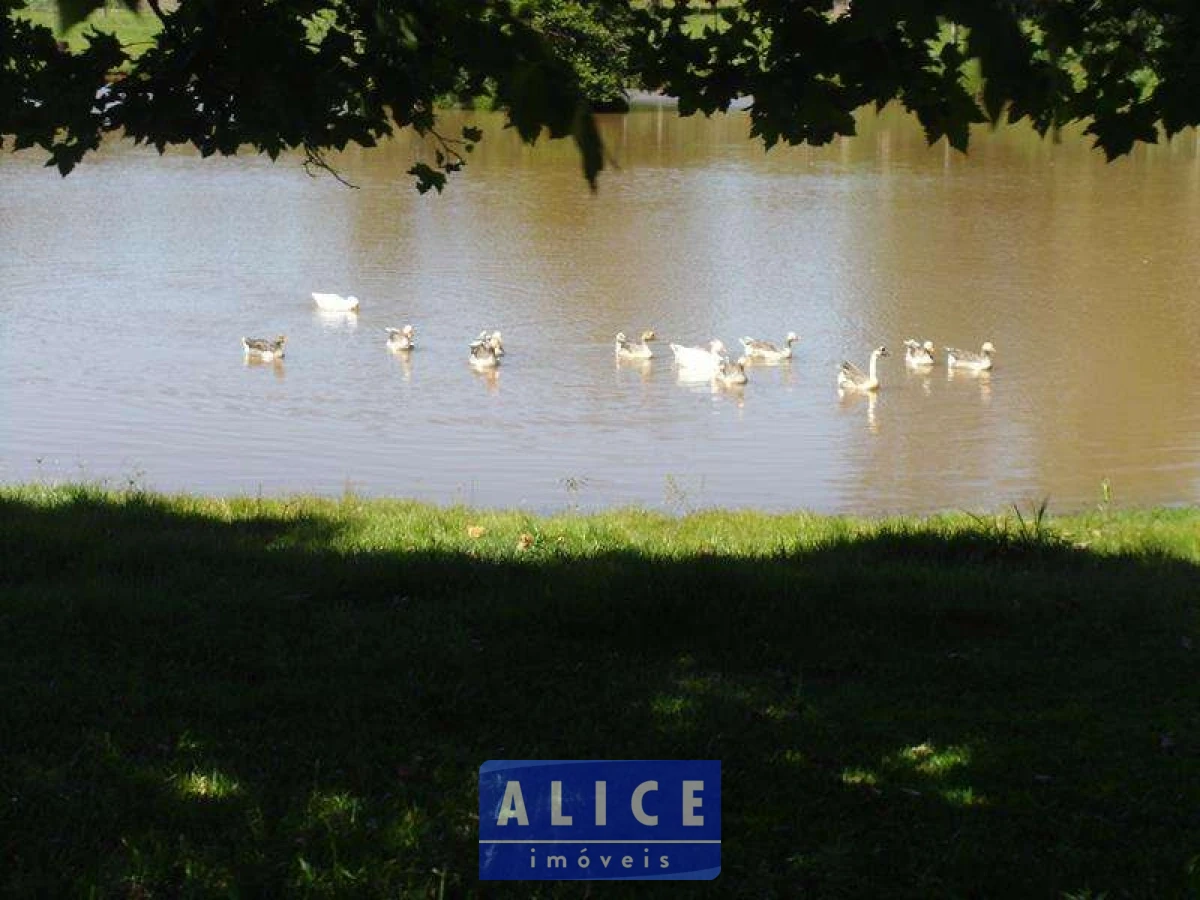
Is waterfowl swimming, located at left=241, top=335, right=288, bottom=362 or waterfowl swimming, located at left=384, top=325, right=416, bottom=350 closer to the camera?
waterfowl swimming, located at left=241, top=335, right=288, bottom=362

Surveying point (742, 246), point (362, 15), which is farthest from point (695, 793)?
point (742, 246)

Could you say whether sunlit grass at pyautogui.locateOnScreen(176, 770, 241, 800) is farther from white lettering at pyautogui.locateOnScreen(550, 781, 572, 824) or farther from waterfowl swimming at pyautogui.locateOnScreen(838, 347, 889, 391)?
waterfowl swimming at pyautogui.locateOnScreen(838, 347, 889, 391)

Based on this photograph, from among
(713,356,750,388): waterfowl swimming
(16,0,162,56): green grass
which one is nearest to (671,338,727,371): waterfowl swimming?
(713,356,750,388): waterfowl swimming

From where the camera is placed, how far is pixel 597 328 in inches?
829

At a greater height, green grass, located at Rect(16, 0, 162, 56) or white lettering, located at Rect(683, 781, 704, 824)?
green grass, located at Rect(16, 0, 162, 56)

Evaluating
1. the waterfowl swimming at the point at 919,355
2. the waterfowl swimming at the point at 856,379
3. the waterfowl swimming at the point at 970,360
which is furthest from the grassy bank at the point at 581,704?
the waterfowl swimming at the point at 919,355

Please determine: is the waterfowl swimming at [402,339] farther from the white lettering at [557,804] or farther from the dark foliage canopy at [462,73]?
the white lettering at [557,804]

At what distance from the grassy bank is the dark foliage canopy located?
1.84m

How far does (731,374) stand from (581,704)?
1277cm

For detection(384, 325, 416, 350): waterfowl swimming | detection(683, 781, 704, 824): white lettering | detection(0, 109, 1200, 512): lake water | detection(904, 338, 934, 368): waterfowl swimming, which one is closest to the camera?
detection(683, 781, 704, 824): white lettering

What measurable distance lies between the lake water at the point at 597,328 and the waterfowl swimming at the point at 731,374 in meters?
0.22

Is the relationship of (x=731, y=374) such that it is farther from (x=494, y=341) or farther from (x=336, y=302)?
(x=336, y=302)

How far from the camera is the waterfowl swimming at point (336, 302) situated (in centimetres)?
2162

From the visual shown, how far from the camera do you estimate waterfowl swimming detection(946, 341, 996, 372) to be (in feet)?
61.0
